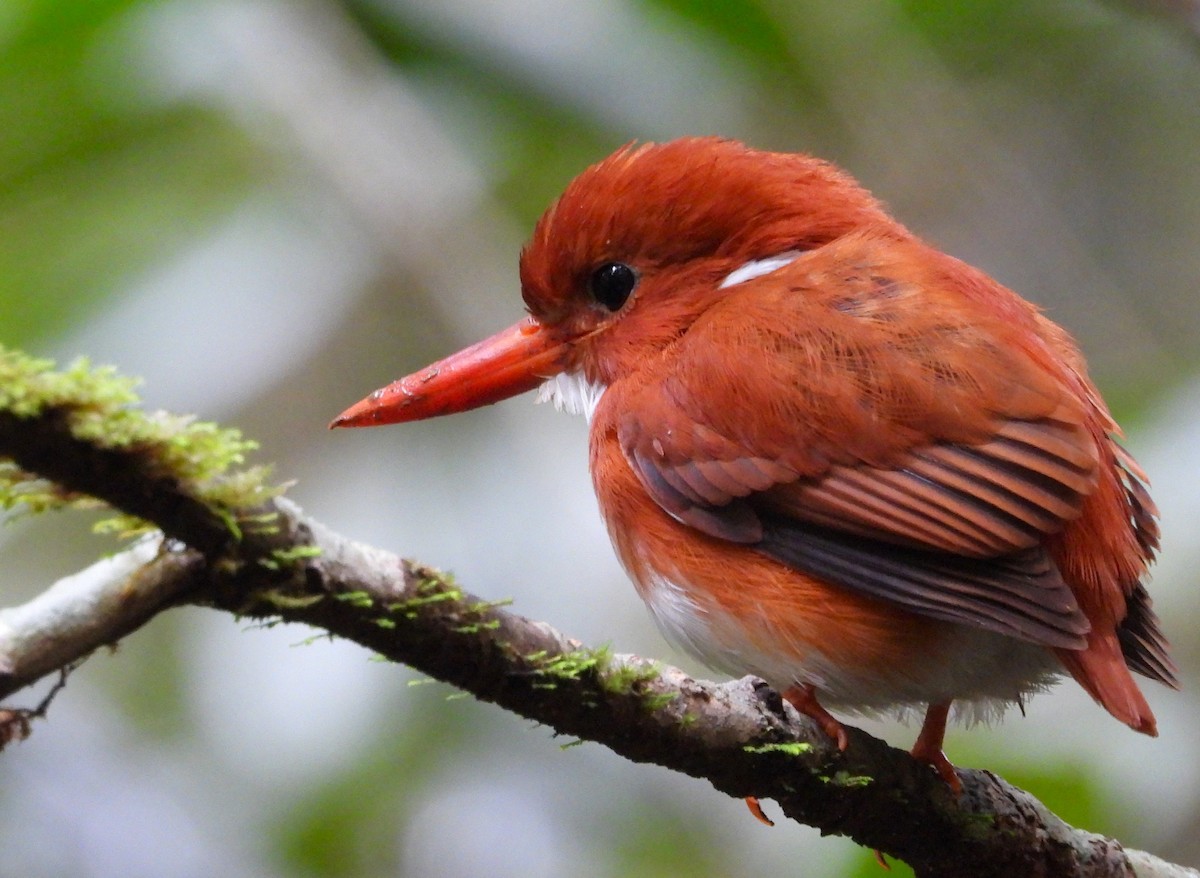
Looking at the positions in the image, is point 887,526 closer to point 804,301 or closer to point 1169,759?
point 804,301

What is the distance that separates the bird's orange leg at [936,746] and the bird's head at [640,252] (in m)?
0.84

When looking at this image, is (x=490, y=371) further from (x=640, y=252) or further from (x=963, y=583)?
(x=963, y=583)

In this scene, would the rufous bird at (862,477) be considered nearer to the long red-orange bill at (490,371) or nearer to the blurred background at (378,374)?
the long red-orange bill at (490,371)

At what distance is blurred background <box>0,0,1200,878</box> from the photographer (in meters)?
2.99

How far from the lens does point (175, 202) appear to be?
144 inches

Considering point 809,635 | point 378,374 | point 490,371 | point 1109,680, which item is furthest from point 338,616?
point 378,374

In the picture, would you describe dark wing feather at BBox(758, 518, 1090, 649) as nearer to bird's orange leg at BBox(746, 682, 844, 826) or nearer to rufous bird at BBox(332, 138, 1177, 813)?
rufous bird at BBox(332, 138, 1177, 813)

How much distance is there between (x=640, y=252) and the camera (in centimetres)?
273

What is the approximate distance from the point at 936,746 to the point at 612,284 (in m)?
1.09

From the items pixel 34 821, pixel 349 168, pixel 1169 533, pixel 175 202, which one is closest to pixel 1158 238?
pixel 1169 533

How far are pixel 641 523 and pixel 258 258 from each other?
1.63m

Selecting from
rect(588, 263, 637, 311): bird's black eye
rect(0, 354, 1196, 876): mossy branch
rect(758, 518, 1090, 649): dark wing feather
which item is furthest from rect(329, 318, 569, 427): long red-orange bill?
Result: rect(0, 354, 1196, 876): mossy branch

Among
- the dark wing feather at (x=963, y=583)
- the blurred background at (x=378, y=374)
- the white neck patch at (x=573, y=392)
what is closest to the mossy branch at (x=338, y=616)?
the dark wing feather at (x=963, y=583)

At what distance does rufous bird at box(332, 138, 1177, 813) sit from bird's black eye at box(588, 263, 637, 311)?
8 cm
